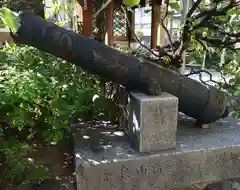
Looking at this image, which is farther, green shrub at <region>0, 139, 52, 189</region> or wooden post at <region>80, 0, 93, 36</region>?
wooden post at <region>80, 0, 93, 36</region>

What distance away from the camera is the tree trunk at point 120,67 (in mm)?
1258

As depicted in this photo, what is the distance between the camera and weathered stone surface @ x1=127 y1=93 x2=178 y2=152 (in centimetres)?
134

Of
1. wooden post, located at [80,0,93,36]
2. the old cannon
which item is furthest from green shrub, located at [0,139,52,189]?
wooden post, located at [80,0,93,36]

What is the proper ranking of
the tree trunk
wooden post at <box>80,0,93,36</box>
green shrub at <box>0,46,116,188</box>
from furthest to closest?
wooden post at <box>80,0,93,36</box>
green shrub at <box>0,46,116,188</box>
the tree trunk

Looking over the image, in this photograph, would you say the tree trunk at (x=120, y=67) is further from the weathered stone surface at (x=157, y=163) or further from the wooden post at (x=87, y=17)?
the wooden post at (x=87, y=17)

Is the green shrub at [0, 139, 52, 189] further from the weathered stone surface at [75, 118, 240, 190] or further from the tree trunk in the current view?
the tree trunk

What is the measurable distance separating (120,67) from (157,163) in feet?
1.82

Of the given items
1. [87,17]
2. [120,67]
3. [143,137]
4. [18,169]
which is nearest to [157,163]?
[143,137]

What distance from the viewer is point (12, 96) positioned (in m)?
1.36

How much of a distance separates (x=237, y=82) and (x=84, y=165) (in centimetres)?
123

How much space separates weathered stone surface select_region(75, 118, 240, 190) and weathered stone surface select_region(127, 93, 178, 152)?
54 mm

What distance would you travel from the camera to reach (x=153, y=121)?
4.46 feet

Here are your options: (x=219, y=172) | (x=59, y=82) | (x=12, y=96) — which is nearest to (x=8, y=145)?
(x=12, y=96)

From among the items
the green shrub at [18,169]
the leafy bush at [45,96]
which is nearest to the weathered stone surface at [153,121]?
the leafy bush at [45,96]
